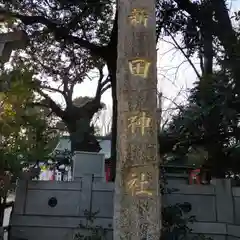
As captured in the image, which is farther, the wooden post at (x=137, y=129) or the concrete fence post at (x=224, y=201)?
the concrete fence post at (x=224, y=201)

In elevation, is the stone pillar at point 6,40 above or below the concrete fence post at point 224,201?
above

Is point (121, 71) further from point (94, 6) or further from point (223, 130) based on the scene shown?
point (94, 6)

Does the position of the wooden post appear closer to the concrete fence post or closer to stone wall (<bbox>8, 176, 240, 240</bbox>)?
stone wall (<bbox>8, 176, 240, 240</bbox>)

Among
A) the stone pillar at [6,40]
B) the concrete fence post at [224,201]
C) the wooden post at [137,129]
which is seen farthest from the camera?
the concrete fence post at [224,201]

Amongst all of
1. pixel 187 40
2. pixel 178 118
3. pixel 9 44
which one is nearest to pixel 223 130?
pixel 178 118

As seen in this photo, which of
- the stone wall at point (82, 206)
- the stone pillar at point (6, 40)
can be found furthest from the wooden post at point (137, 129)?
the stone wall at point (82, 206)

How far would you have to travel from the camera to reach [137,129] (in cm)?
259

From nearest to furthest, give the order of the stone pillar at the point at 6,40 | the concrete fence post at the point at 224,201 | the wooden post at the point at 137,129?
the wooden post at the point at 137,129, the stone pillar at the point at 6,40, the concrete fence post at the point at 224,201

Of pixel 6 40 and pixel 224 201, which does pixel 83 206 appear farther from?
pixel 6 40

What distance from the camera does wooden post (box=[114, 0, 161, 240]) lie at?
2.44 m

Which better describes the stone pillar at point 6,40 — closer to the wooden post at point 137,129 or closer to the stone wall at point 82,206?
the wooden post at point 137,129

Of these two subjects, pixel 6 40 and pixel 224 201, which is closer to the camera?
pixel 6 40

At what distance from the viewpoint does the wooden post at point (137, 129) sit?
8.00ft

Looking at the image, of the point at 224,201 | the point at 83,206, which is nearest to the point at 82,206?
the point at 83,206
